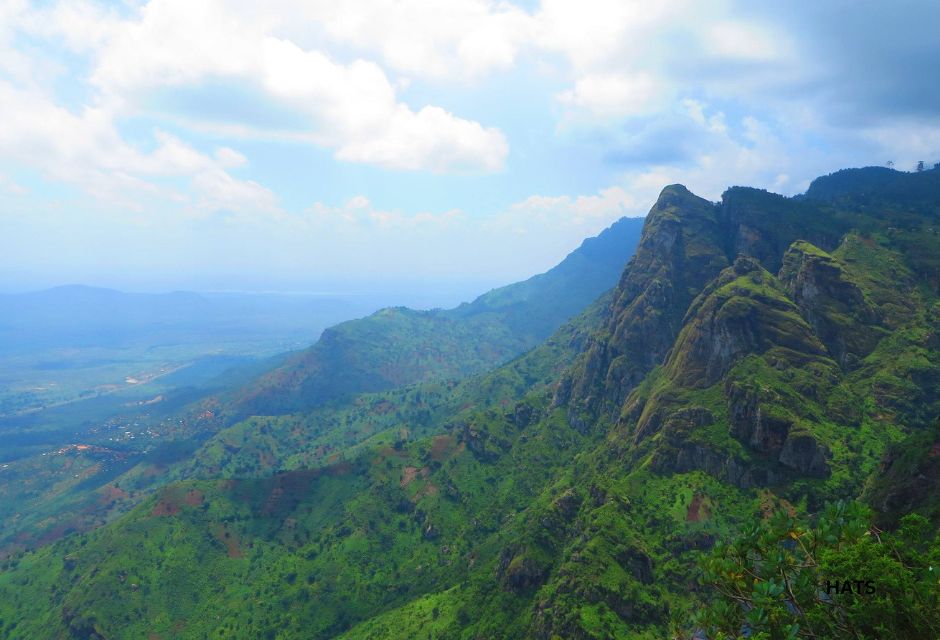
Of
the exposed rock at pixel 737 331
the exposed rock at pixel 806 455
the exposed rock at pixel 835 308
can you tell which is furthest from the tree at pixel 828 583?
the exposed rock at pixel 835 308

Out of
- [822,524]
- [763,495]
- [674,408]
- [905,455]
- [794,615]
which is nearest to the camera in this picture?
[794,615]

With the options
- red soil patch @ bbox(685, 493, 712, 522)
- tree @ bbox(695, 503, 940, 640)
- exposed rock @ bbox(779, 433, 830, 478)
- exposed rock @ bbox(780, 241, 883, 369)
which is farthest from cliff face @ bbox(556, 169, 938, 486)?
tree @ bbox(695, 503, 940, 640)

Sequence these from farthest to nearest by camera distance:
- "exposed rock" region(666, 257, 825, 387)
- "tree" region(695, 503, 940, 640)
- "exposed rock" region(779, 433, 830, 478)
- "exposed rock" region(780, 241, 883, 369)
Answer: "exposed rock" region(666, 257, 825, 387) < "exposed rock" region(780, 241, 883, 369) < "exposed rock" region(779, 433, 830, 478) < "tree" region(695, 503, 940, 640)

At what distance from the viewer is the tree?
41.2 metres

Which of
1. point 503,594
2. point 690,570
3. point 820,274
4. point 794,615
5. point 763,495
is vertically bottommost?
point 503,594

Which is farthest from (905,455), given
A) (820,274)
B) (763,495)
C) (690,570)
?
(820,274)

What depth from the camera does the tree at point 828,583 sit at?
1624 inches

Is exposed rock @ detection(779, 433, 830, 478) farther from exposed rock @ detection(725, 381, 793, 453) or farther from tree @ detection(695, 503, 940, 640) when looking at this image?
tree @ detection(695, 503, 940, 640)

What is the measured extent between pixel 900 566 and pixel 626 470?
137045mm

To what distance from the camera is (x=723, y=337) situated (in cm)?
17250

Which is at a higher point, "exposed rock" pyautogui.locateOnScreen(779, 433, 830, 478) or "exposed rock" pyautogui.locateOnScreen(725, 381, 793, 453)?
"exposed rock" pyautogui.locateOnScreen(725, 381, 793, 453)

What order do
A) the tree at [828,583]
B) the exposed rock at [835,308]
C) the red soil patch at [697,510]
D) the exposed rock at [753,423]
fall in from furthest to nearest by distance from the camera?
the exposed rock at [835,308] → the exposed rock at [753,423] → the red soil patch at [697,510] → the tree at [828,583]

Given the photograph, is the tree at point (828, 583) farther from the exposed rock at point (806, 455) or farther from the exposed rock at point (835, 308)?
the exposed rock at point (835, 308)

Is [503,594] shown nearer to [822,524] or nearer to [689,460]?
[689,460]
